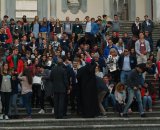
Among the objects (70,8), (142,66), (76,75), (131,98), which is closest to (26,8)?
(70,8)

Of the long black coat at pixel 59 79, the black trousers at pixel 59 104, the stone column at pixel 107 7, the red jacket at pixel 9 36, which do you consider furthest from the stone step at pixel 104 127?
the stone column at pixel 107 7

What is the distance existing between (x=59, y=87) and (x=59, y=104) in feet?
1.89

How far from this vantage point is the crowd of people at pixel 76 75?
19688mm

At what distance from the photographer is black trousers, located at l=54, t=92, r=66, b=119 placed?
63.6 ft

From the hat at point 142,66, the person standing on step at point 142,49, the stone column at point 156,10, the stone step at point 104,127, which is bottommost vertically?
the stone step at point 104,127

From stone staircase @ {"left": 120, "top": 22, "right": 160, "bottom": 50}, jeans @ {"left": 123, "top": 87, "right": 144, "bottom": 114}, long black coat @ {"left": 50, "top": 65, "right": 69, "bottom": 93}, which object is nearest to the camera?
long black coat @ {"left": 50, "top": 65, "right": 69, "bottom": 93}

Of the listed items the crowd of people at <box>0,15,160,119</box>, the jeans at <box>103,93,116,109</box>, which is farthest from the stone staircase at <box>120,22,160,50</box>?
the jeans at <box>103,93,116,109</box>

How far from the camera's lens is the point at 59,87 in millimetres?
19578

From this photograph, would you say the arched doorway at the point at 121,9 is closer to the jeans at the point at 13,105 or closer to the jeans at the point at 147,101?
the jeans at the point at 147,101

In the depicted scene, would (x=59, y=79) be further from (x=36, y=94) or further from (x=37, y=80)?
(x=36, y=94)

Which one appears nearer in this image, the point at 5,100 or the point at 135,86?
the point at 5,100

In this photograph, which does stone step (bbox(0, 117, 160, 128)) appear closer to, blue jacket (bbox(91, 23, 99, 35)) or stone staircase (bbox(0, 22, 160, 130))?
stone staircase (bbox(0, 22, 160, 130))

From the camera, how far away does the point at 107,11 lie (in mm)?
33031

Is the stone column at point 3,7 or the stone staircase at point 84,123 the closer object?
the stone staircase at point 84,123
